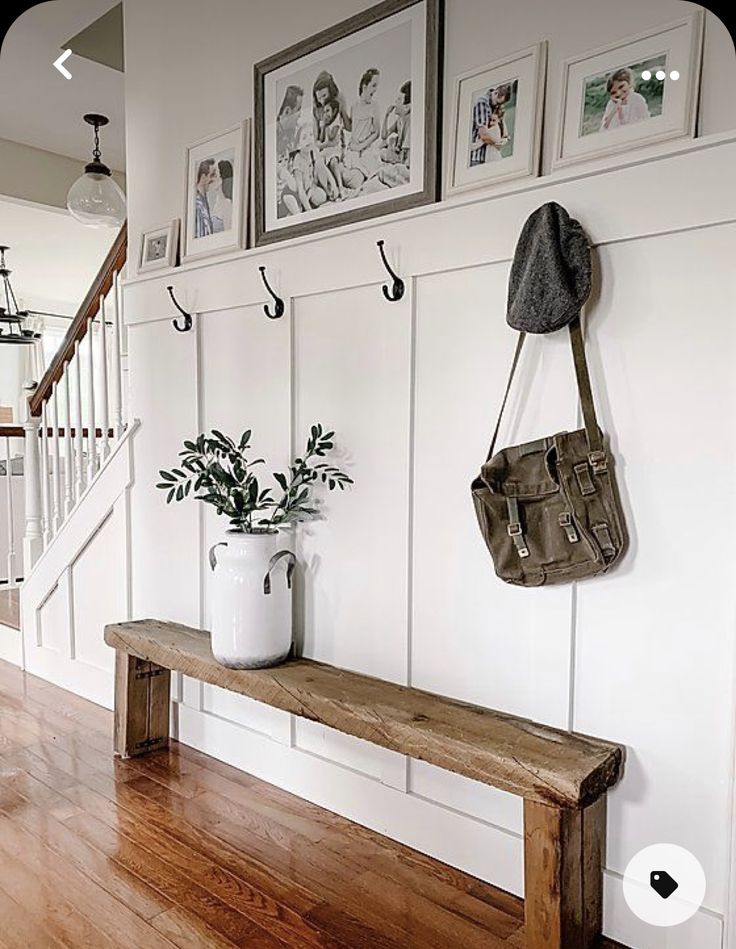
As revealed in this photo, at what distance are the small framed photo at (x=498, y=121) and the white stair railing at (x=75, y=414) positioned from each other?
162 centimetres

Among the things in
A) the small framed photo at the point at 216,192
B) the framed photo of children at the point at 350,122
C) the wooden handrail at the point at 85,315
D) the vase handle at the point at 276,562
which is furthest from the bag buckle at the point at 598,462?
the wooden handrail at the point at 85,315

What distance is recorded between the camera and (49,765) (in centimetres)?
253

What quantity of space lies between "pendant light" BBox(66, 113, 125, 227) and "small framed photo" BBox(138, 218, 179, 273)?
1.25 meters

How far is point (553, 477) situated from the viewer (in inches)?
64.6

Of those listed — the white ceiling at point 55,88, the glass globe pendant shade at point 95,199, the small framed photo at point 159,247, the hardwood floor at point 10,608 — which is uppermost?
the white ceiling at point 55,88

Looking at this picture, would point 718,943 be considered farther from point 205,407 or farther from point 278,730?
point 205,407

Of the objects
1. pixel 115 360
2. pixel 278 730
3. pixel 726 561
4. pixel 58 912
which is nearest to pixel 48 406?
pixel 115 360

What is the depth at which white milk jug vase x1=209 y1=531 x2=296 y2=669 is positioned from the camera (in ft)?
6.88

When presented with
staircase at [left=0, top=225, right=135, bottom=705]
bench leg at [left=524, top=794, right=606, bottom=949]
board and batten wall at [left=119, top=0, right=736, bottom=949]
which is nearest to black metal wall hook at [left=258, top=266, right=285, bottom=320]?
board and batten wall at [left=119, top=0, right=736, bottom=949]

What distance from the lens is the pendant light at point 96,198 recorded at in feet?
12.2

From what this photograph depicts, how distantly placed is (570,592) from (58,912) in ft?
4.39

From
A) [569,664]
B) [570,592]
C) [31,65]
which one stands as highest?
[31,65]

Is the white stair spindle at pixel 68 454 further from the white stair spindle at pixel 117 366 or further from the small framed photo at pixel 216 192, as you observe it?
the small framed photo at pixel 216 192

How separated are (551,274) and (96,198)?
2.86m
